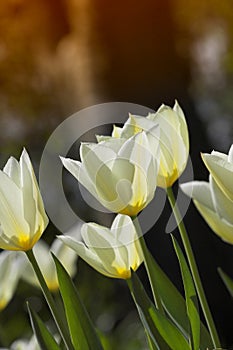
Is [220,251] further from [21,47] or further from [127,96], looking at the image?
[21,47]

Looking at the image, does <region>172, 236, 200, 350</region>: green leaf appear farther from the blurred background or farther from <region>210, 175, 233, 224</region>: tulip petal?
the blurred background

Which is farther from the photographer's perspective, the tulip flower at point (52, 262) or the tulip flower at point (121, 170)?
the tulip flower at point (52, 262)

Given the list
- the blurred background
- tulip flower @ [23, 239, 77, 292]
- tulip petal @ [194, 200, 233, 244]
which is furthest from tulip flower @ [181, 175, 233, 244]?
the blurred background

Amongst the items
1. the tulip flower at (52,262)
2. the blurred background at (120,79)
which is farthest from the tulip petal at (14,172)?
the blurred background at (120,79)

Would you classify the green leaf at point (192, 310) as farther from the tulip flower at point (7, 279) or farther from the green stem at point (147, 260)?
the tulip flower at point (7, 279)

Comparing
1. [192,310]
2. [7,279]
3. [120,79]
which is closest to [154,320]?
[192,310]

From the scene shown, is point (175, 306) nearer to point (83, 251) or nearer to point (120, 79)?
point (83, 251)
